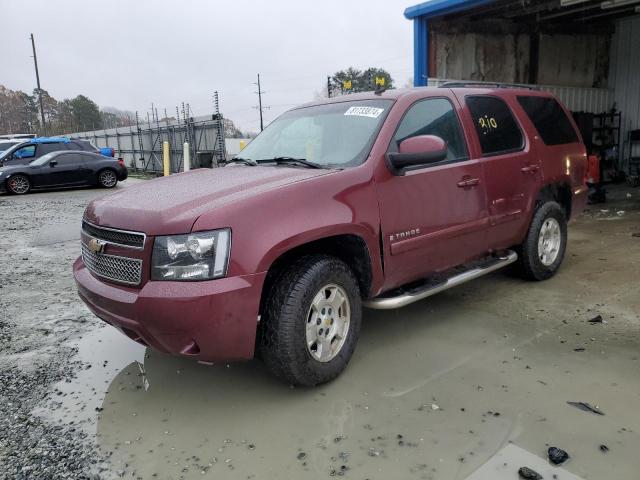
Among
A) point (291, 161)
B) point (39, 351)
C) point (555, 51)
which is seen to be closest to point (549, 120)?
point (291, 161)

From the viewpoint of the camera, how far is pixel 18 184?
53.7 feet

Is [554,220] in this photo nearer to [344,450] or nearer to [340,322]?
[340,322]

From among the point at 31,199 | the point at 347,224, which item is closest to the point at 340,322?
the point at 347,224

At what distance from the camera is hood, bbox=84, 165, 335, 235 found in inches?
115

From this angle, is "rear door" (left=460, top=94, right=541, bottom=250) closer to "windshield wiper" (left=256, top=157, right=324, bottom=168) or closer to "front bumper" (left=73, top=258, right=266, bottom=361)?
"windshield wiper" (left=256, top=157, right=324, bottom=168)

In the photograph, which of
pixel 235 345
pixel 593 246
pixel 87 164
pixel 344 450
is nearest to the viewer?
pixel 344 450

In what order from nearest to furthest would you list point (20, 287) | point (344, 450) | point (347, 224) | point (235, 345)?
point (344, 450)
point (235, 345)
point (347, 224)
point (20, 287)

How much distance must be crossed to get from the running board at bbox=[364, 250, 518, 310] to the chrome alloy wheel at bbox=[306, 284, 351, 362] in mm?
330

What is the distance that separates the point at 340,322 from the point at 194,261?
1.10 meters

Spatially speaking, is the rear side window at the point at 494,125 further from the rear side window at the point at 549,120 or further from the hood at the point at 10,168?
the hood at the point at 10,168

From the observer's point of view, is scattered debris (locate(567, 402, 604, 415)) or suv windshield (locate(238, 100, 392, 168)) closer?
scattered debris (locate(567, 402, 604, 415))

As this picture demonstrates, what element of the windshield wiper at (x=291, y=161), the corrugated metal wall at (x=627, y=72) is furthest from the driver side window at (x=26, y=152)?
the corrugated metal wall at (x=627, y=72)

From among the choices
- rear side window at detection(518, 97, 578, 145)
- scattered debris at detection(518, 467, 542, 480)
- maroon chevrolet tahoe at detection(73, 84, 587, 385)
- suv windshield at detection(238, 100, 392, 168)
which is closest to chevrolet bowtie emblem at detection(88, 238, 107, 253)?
maroon chevrolet tahoe at detection(73, 84, 587, 385)

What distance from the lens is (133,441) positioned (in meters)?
2.92
